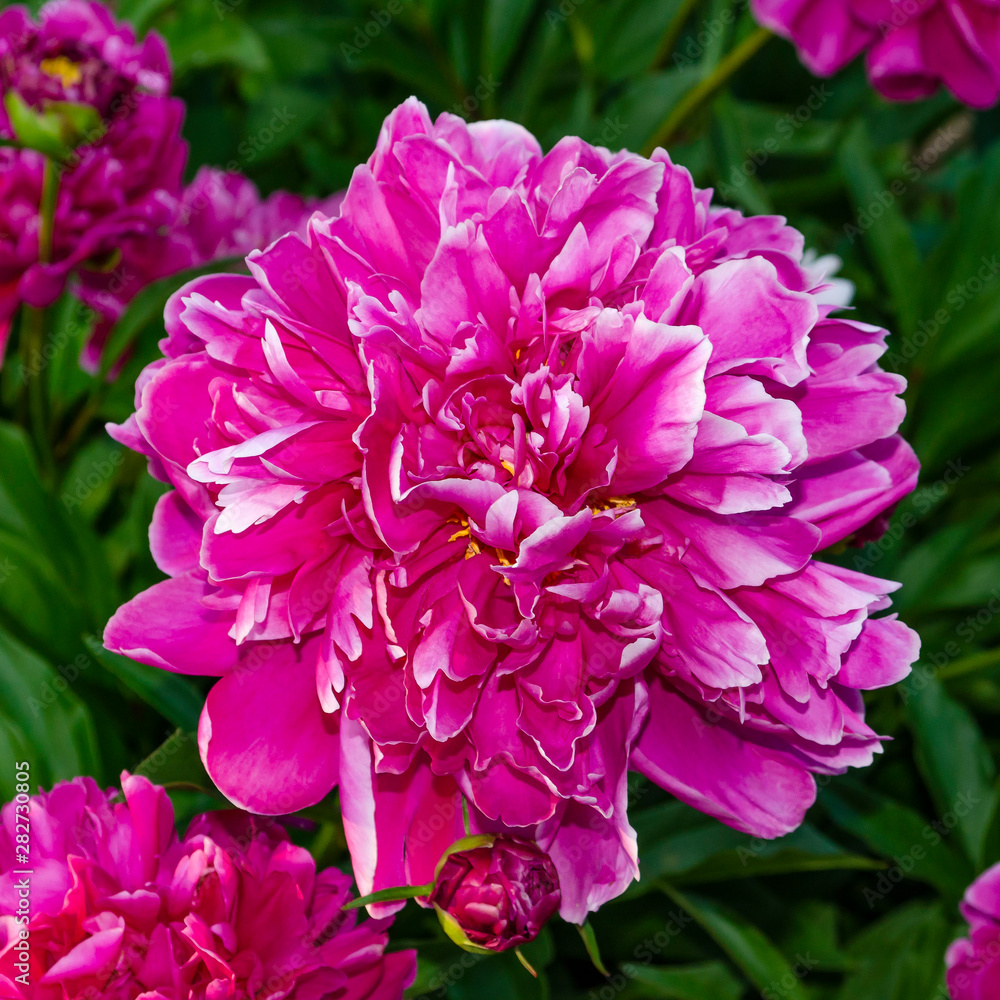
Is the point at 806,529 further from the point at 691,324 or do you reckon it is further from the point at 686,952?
the point at 686,952

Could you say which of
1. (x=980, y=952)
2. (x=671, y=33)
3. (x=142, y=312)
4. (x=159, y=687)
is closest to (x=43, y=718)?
(x=159, y=687)

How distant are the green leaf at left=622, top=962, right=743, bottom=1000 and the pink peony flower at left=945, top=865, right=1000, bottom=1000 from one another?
0.18 meters

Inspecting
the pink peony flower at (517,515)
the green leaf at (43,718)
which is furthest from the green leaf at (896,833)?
the green leaf at (43,718)

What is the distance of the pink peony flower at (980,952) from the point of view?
0.77m

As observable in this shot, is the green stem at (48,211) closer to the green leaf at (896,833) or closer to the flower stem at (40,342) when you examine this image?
the flower stem at (40,342)

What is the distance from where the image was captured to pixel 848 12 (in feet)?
3.34

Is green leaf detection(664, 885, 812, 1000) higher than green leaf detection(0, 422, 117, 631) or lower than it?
higher

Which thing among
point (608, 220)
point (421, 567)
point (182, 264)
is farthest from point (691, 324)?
point (182, 264)

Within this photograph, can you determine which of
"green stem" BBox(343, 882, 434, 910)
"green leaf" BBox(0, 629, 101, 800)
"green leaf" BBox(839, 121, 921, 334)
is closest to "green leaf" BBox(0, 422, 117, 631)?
"green leaf" BBox(0, 629, 101, 800)

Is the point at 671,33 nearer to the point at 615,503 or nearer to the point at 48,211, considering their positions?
the point at 48,211

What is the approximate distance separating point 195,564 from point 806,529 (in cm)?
32

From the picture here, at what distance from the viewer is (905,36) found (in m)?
1.00

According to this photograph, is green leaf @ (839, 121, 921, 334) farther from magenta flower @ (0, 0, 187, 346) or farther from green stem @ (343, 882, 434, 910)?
green stem @ (343, 882, 434, 910)

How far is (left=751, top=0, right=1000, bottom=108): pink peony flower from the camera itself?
996 millimetres
